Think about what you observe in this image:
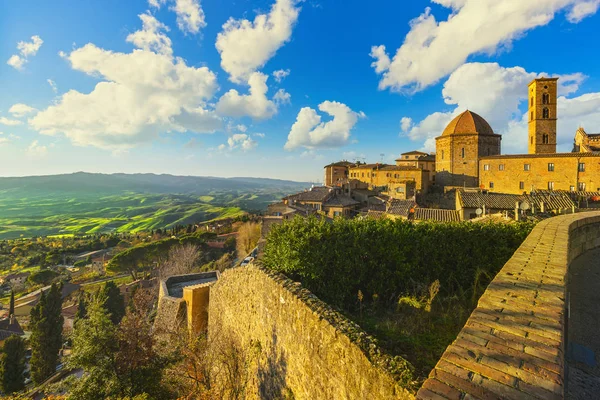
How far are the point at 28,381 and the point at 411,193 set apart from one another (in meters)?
48.3

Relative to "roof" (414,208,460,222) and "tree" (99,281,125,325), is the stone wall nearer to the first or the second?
"roof" (414,208,460,222)

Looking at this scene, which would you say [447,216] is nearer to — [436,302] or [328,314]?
[436,302]

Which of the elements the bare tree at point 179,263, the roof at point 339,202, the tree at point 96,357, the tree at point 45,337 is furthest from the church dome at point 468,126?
the tree at point 45,337

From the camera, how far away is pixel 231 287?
9.21 meters

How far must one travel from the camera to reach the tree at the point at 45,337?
73.1 feet

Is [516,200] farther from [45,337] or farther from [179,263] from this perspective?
[45,337]

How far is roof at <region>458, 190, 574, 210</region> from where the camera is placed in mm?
17062

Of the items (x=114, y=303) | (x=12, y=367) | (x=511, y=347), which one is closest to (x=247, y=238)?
(x=114, y=303)

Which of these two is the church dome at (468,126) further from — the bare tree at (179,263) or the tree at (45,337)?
the tree at (45,337)

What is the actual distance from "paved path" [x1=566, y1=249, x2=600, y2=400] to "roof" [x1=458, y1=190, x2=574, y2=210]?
40.8ft

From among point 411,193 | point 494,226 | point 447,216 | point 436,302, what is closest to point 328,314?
point 436,302

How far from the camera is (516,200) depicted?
64.2ft

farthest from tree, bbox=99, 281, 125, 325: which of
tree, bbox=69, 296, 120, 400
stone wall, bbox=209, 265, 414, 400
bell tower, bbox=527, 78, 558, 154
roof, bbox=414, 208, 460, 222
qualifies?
bell tower, bbox=527, 78, 558, 154

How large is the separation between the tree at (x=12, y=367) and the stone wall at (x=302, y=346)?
22.0 metres
